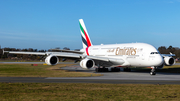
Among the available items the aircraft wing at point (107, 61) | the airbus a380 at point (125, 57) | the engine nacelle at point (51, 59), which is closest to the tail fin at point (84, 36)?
the airbus a380 at point (125, 57)

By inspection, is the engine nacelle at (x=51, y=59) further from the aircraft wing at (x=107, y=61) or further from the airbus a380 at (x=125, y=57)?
the aircraft wing at (x=107, y=61)

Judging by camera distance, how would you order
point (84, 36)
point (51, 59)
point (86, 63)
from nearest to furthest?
point (86, 63) → point (51, 59) → point (84, 36)

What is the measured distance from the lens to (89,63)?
3347 centimetres

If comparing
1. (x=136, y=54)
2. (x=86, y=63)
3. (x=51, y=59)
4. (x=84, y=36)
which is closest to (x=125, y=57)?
(x=136, y=54)

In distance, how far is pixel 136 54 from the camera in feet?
105

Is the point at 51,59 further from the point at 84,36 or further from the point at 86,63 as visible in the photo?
the point at 84,36

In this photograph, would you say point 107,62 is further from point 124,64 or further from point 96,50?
point 96,50

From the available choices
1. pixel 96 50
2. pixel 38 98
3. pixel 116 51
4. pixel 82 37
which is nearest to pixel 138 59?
pixel 116 51

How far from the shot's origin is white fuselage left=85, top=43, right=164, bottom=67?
96.6 ft

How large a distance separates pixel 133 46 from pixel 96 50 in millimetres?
9843

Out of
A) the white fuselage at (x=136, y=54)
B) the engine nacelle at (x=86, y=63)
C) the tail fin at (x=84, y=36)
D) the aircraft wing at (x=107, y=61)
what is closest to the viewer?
the white fuselage at (x=136, y=54)

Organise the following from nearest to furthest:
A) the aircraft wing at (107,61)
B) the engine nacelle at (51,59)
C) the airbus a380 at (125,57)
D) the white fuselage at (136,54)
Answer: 1. the white fuselage at (136,54)
2. the airbus a380 at (125,57)
3. the engine nacelle at (51,59)
4. the aircraft wing at (107,61)

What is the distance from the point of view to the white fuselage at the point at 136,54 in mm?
29453

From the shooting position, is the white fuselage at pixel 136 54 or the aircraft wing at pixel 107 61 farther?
the aircraft wing at pixel 107 61
